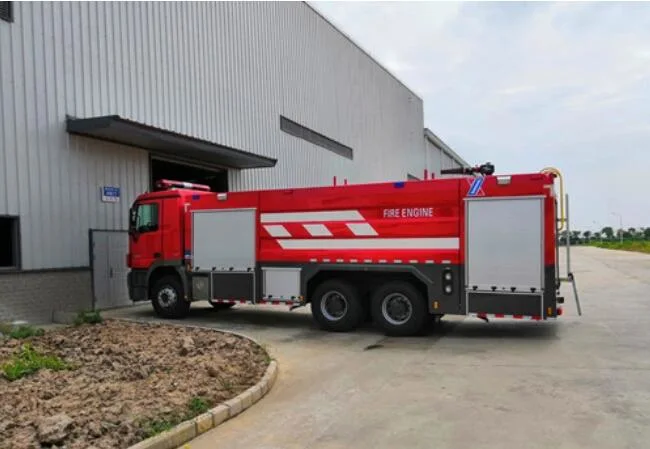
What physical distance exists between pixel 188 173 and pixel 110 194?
4372 mm

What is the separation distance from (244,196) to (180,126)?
5.90 metres

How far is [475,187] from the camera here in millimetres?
10133

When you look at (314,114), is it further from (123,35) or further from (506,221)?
(506,221)

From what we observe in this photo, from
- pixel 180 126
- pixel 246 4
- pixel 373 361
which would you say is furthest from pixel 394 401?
pixel 246 4

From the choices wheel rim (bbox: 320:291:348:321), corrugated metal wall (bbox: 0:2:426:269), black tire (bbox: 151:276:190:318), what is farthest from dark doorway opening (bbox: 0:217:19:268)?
wheel rim (bbox: 320:291:348:321)

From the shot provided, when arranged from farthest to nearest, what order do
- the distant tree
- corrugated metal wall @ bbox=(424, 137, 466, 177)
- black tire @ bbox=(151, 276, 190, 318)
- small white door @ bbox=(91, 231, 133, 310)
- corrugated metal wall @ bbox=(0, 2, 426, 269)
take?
the distant tree, corrugated metal wall @ bbox=(424, 137, 466, 177), small white door @ bbox=(91, 231, 133, 310), black tire @ bbox=(151, 276, 190, 318), corrugated metal wall @ bbox=(0, 2, 426, 269)

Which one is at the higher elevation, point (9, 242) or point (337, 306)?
point (9, 242)

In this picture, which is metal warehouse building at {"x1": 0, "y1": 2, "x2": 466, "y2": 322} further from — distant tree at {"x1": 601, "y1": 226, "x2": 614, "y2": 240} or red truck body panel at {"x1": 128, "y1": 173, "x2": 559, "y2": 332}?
distant tree at {"x1": 601, "y1": 226, "x2": 614, "y2": 240}

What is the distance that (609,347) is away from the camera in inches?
376

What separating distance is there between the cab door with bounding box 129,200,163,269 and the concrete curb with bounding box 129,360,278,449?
23.3ft

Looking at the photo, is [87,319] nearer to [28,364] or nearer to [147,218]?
[147,218]

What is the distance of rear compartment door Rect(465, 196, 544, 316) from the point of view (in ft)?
31.9

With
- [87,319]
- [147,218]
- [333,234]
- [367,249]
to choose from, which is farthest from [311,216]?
[87,319]

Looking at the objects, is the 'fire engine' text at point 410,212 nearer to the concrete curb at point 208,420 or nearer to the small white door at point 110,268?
the concrete curb at point 208,420
